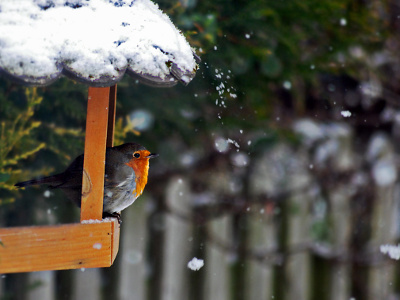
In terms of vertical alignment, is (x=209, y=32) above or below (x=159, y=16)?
above

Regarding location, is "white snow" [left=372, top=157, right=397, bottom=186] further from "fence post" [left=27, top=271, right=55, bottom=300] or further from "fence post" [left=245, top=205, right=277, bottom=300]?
"fence post" [left=27, top=271, right=55, bottom=300]

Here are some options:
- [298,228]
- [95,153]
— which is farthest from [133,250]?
[95,153]

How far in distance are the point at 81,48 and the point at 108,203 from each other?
410 millimetres

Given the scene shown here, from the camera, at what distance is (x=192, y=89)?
1668 mm

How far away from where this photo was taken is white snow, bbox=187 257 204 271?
2.31 meters

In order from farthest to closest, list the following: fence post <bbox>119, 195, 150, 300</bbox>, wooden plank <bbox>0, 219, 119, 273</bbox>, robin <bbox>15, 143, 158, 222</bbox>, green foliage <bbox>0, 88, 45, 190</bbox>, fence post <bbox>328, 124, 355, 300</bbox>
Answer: fence post <bbox>328, 124, 355, 300</bbox> < fence post <bbox>119, 195, 150, 300</bbox> < green foliage <bbox>0, 88, 45, 190</bbox> < robin <bbox>15, 143, 158, 222</bbox> < wooden plank <bbox>0, 219, 119, 273</bbox>

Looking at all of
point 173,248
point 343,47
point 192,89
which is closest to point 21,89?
point 192,89

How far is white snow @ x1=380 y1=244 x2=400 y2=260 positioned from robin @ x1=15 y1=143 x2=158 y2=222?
6.53 feet

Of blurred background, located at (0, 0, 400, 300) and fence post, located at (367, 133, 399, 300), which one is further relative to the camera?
fence post, located at (367, 133, 399, 300)

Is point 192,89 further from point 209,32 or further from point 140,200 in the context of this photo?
point 140,200

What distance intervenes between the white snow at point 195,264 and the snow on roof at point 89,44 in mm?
1538

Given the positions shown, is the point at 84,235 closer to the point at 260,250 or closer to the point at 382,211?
the point at 260,250

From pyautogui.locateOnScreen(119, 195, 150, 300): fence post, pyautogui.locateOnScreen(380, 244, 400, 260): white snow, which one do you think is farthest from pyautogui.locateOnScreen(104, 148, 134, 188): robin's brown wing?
pyautogui.locateOnScreen(380, 244, 400, 260): white snow

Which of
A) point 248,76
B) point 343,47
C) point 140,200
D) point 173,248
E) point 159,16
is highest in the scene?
point 343,47
